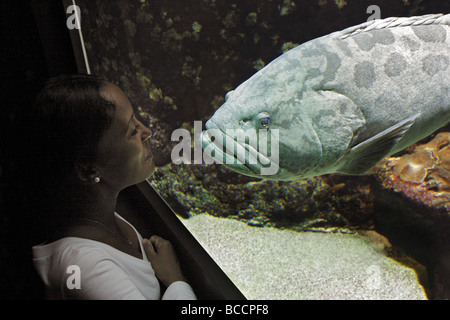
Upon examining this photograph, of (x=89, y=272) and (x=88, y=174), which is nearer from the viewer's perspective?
(x=89, y=272)

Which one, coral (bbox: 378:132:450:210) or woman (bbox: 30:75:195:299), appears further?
coral (bbox: 378:132:450:210)

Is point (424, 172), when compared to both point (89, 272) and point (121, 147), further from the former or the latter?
point (89, 272)

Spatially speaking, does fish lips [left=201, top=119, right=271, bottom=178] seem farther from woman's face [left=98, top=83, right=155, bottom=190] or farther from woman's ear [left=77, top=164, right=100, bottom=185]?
woman's ear [left=77, top=164, right=100, bottom=185]

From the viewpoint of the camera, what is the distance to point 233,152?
140 centimetres

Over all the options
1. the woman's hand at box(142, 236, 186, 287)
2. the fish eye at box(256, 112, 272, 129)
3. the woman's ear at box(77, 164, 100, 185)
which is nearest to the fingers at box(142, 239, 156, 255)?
the woman's hand at box(142, 236, 186, 287)

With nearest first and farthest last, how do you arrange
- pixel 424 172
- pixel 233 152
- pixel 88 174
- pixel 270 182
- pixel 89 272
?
pixel 89 272
pixel 88 174
pixel 233 152
pixel 424 172
pixel 270 182

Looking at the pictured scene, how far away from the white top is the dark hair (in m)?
0.13

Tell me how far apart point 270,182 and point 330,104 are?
1292 mm

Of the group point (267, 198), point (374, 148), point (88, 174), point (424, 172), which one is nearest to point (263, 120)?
point (374, 148)

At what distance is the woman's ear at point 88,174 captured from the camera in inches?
44.9

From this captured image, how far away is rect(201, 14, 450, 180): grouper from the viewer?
56.7 inches

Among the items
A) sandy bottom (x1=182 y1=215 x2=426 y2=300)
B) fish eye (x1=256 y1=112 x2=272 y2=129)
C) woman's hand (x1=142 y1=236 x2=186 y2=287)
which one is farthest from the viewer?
sandy bottom (x1=182 y1=215 x2=426 y2=300)
